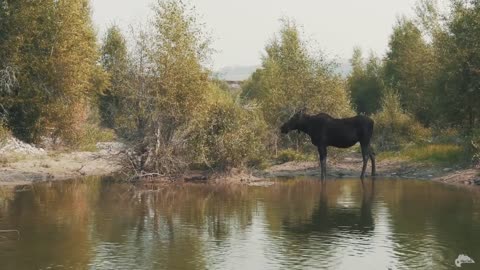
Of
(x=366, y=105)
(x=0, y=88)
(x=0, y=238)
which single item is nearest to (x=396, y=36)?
(x=366, y=105)

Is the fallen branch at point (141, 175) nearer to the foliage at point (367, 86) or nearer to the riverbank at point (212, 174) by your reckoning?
the riverbank at point (212, 174)

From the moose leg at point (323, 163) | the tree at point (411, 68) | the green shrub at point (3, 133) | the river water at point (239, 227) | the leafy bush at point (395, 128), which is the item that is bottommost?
the river water at point (239, 227)

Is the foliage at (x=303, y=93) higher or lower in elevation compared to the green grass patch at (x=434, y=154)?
higher

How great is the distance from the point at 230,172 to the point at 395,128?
1729cm

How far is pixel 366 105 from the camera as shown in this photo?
72938 mm

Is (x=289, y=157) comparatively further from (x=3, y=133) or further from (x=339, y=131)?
(x=3, y=133)

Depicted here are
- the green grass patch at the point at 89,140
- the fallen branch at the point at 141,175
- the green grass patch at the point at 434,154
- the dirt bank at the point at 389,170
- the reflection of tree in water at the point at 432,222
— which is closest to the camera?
the reflection of tree in water at the point at 432,222

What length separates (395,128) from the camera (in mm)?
46000

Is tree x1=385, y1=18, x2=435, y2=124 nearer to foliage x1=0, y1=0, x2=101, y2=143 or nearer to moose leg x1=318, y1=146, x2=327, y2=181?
moose leg x1=318, y1=146, x2=327, y2=181

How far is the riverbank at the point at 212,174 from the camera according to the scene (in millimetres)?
32156

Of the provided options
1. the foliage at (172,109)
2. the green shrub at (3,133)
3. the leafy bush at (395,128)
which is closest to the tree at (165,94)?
the foliage at (172,109)

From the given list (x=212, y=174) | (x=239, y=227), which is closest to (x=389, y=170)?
(x=212, y=174)

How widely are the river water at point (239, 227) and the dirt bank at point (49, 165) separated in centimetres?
362

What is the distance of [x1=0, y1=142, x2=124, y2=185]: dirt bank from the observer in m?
32.4
